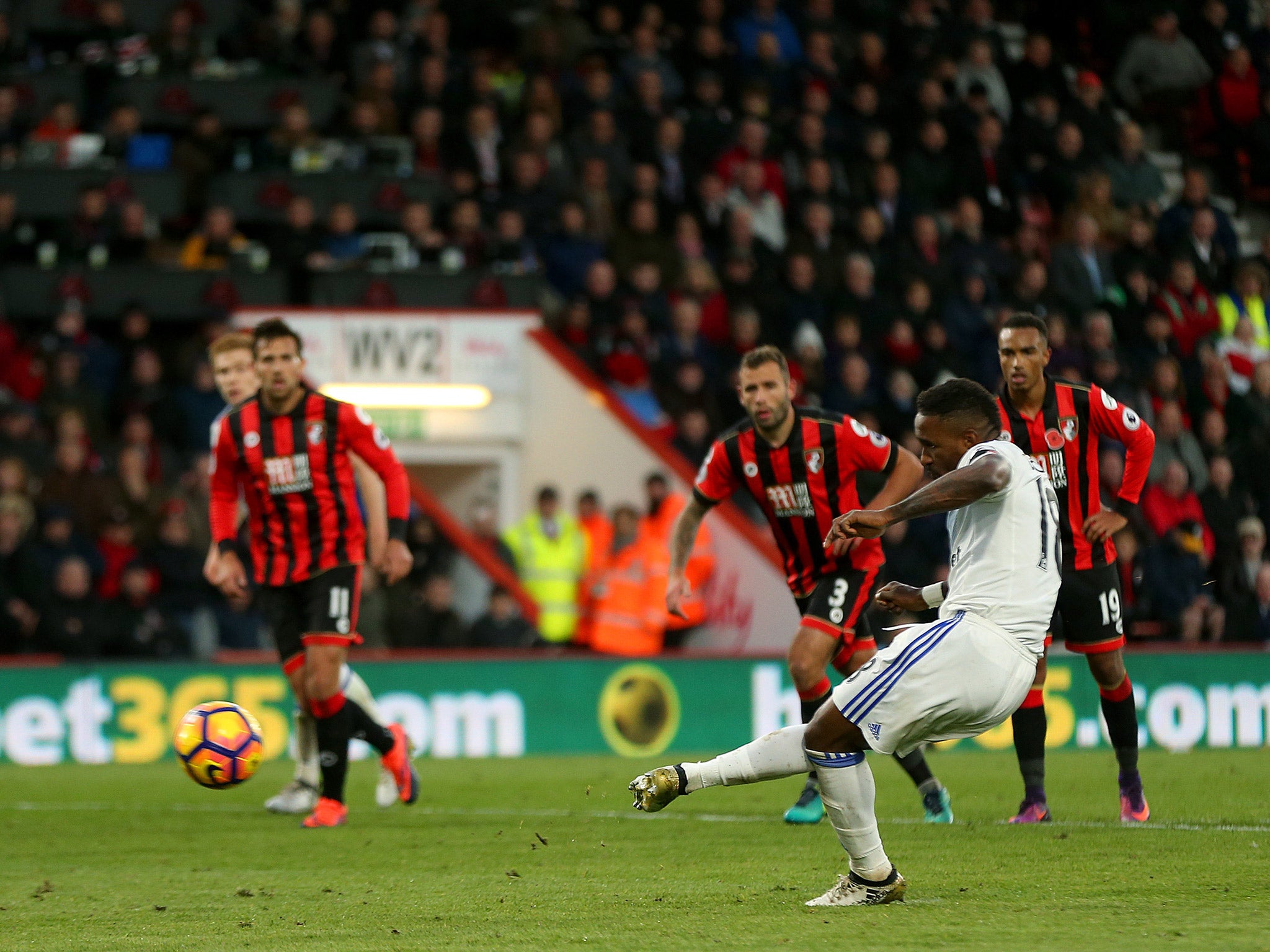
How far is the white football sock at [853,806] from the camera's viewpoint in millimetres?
5531

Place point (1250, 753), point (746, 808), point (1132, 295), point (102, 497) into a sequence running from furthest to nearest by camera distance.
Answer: point (1132, 295)
point (102, 497)
point (1250, 753)
point (746, 808)

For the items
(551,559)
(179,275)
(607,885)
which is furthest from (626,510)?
(607,885)

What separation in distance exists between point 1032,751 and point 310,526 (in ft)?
11.2

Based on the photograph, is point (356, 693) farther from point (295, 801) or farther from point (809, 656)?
point (809, 656)

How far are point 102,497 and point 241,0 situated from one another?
6.51 m

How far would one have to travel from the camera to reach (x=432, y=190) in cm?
1655

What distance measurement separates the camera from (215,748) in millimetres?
7785

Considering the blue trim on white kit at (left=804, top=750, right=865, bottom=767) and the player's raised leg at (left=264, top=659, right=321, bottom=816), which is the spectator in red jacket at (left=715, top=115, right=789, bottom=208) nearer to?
the player's raised leg at (left=264, top=659, right=321, bottom=816)

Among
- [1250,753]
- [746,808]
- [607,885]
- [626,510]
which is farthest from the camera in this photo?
[626,510]

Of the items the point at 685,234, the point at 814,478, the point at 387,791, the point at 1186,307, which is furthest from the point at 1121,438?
the point at 1186,307

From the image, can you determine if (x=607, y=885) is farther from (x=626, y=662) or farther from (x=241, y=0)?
(x=241, y=0)

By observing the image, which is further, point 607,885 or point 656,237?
point 656,237

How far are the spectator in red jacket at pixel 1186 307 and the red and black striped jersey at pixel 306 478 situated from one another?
1056cm

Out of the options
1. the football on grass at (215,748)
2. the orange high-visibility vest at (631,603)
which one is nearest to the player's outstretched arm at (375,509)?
the football on grass at (215,748)
